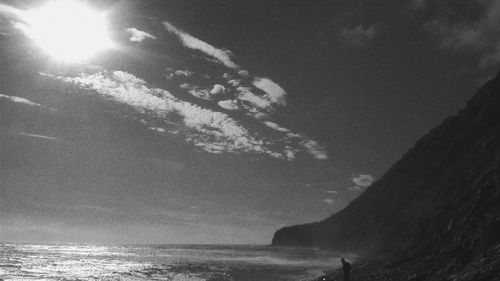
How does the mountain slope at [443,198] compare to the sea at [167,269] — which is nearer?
the mountain slope at [443,198]

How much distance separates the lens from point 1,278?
3838 cm

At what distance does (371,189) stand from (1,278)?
11181 centimetres

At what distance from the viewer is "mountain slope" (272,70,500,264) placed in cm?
2164

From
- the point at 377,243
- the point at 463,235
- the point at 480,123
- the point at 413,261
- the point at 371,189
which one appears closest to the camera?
the point at 463,235

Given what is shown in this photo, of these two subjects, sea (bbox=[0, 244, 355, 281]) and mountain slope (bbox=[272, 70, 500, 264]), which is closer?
mountain slope (bbox=[272, 70, 500, 264])

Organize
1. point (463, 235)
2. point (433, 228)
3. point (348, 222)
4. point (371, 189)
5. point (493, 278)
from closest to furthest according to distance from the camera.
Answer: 1. point (493, 278)
2. point (463, 235)
3. point (433, 228)
4. point (371, 189)
5. point (348, 222)

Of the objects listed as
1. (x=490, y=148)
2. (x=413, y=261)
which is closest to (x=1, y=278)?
(x=413, y=261)

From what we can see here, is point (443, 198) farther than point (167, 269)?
No

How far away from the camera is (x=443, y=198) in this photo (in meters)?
50.8

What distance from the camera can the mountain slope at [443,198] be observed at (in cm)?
2164

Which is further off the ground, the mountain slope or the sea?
the mountain slope

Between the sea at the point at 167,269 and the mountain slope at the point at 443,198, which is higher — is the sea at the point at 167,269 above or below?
below

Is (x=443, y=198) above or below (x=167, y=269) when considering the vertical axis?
above

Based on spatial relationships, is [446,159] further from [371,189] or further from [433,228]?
[371,189]
